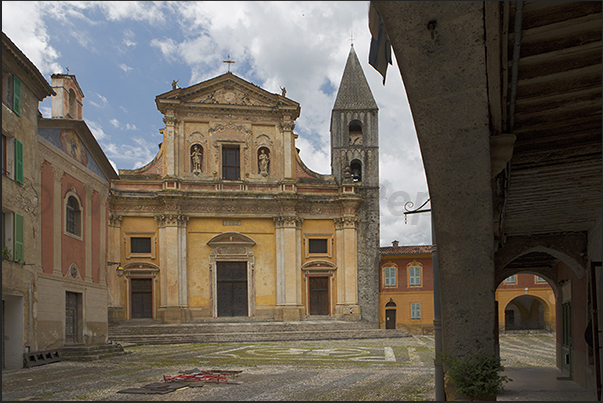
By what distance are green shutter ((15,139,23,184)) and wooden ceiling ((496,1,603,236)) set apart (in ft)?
37.6

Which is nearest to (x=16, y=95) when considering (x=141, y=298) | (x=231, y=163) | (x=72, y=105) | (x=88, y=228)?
(x=72, y=105)

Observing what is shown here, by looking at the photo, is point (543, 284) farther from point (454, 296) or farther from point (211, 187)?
point (454, 296)

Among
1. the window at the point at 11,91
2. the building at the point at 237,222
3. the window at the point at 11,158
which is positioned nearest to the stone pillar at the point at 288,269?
the building at the point at 237,222

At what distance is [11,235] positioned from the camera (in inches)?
565

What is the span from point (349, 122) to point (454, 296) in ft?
98.5

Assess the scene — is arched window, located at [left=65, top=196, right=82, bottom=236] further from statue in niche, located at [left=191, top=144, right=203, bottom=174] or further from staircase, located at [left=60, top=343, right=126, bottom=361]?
statue in niche, located at [left=191, top=144, right=203, bottom=174]

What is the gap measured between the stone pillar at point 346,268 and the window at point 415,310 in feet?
→ 17.1

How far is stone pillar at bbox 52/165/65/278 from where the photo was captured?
17.4 meters

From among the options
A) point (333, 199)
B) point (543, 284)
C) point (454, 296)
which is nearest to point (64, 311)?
point (454, 296)

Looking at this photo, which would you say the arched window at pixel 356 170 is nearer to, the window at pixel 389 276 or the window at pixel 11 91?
the window at pixel 389 276

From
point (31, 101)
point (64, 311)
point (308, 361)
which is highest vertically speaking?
point (31, 101)

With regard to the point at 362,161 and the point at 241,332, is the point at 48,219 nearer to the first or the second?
the point at 241,332

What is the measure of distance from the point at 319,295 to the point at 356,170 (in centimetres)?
763

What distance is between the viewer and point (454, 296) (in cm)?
599
